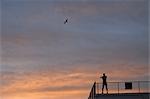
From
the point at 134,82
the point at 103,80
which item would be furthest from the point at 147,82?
the point at 103,80

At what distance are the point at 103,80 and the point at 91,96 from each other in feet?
7.82

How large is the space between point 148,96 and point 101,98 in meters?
3.91

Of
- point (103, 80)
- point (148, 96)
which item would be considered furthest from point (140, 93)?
point (103, 80)

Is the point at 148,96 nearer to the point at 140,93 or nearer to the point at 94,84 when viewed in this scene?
the point at 140,93

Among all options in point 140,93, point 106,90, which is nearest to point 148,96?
point 140,93

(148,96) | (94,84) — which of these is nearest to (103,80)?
(94,84)

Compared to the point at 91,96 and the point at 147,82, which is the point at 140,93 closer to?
the point at 147,82

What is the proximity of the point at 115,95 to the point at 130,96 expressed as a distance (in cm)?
129

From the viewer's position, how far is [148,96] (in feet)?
146

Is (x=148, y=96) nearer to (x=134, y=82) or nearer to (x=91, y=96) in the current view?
(x=134, y=82)

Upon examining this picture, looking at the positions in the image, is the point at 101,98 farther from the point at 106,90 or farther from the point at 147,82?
the point at 147,82

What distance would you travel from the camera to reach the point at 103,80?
43750 mm

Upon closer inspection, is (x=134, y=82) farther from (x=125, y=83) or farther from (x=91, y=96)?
(x=91, y=96)

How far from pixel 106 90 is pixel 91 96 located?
1.57m
